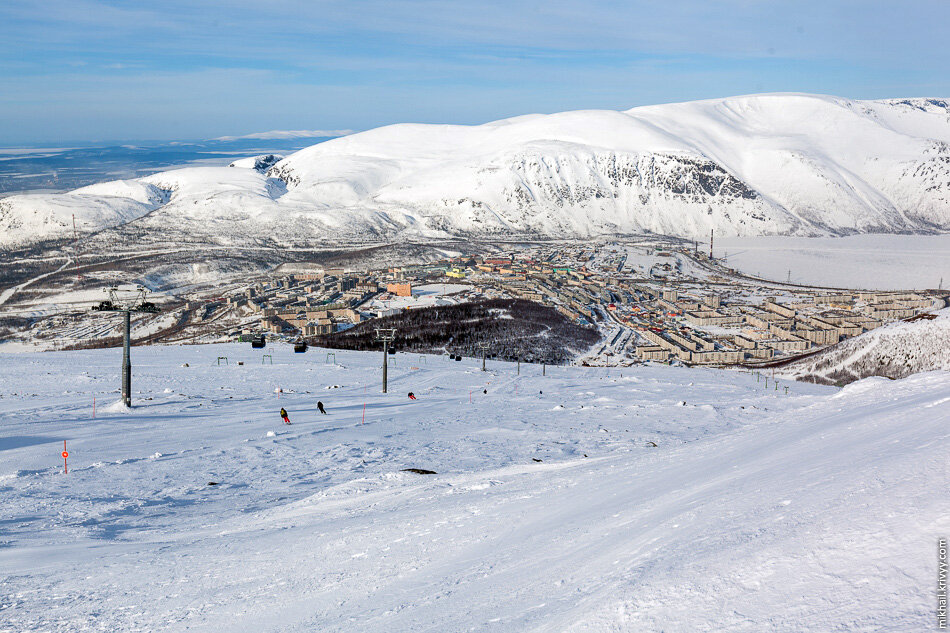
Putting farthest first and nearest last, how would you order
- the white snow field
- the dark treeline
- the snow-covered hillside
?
the dark treeline < the snow-covered hillside < the white snow field

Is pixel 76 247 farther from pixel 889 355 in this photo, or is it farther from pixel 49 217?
pixel 889 355

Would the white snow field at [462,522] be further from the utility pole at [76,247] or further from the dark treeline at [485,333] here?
the utility pole at [76,247]

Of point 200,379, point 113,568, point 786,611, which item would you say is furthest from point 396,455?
point 200,379

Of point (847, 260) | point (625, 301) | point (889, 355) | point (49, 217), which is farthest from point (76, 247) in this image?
point (847, 260)

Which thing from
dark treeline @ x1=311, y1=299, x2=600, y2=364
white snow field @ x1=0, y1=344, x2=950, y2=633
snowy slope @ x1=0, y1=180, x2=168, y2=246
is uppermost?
snowy slope @ x1=0, y1=180, x2=168, y2=246

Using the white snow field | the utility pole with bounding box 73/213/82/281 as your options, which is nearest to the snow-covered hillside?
the white snow field

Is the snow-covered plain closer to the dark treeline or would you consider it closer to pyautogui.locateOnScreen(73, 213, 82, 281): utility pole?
the dark treeline

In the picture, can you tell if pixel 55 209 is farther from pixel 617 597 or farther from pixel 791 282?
pixel 617 597
